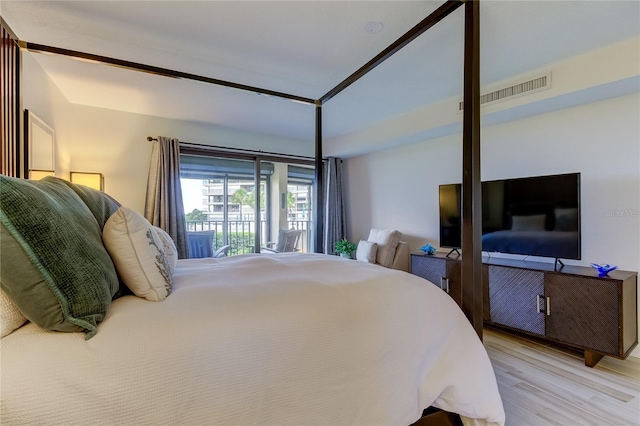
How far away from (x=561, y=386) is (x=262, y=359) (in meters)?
2.19

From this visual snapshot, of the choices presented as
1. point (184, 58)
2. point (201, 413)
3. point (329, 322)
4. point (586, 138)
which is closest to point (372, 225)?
point (586, 138)

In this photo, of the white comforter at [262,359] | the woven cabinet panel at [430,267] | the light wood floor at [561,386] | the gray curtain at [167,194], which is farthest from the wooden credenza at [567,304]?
the gray curtain at [167,194]

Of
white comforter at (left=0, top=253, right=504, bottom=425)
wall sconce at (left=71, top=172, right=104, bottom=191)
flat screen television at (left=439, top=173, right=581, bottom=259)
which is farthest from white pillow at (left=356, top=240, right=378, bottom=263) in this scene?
wall sconce at (left=71, top=172, right=104, bottom=191)

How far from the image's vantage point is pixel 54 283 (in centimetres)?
85

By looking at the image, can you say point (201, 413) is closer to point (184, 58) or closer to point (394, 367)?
point (394, 367)

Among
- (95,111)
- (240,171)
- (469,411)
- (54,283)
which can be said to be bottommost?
(469,411)

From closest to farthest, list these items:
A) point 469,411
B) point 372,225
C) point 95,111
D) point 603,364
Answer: point 469,411 → point 603,364 → point 95,111 → point 372,225

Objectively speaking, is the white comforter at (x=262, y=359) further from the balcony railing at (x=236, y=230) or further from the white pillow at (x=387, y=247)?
the balcony railing at (x=236, y=230)

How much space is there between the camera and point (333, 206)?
521 centimetres

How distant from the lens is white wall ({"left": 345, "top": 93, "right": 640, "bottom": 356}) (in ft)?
8.18

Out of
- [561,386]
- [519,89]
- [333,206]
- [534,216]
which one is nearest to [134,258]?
[561,386]

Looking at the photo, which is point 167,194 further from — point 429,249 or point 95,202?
point 429,249

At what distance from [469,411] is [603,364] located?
1882mm

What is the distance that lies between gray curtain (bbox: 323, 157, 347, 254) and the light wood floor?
2.90m
